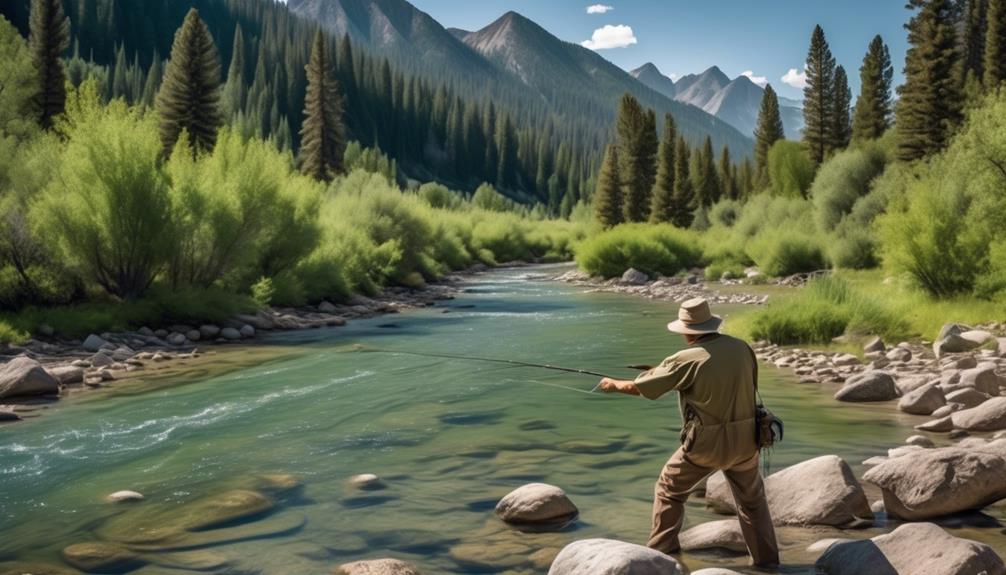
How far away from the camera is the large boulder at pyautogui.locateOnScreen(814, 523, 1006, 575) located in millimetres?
5250

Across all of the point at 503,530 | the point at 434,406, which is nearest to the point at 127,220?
the point at 434,406

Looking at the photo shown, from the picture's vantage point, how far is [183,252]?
879 inches

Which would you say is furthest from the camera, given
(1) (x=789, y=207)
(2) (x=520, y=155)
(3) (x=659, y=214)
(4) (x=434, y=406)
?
(2) (x=520, y=155)

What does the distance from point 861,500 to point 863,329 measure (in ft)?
37.8

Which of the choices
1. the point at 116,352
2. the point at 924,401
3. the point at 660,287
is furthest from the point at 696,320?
the point at 660,287

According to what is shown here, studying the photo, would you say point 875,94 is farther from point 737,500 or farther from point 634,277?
point 737,500

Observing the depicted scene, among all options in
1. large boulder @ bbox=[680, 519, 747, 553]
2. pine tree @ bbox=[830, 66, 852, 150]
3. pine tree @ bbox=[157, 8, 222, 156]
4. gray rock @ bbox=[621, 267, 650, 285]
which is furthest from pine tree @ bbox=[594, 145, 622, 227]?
large boulder @ bbox=[680, 519, 747, 553]

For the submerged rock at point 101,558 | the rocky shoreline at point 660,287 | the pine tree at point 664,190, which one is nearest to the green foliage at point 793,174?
the pine tree at point 664,190

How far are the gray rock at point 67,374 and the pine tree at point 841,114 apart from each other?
2250 inches

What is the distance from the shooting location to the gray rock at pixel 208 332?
20.8 m

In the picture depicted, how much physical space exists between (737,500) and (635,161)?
Answer: 63357mm

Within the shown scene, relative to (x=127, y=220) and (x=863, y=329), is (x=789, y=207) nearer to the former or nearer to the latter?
(x=863, y=329)

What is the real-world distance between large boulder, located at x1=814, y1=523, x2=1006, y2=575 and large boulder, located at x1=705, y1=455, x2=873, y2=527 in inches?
45.3

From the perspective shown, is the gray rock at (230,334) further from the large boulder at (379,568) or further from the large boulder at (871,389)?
the large boulder at (379,568)
